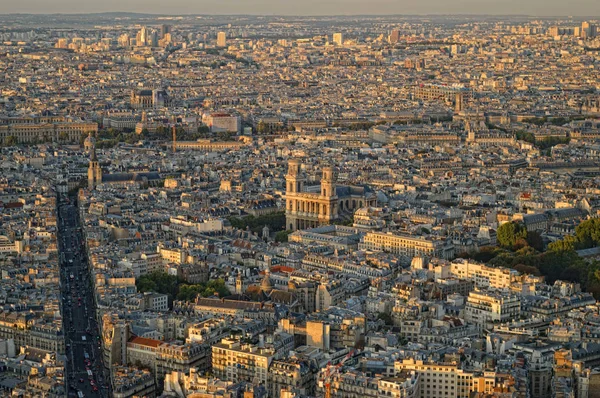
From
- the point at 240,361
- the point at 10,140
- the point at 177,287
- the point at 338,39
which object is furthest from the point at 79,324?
the point at 338,39

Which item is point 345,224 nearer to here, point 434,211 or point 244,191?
point 434,211

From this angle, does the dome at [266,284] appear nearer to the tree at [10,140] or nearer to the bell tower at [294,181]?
the bell tower at [294,181]

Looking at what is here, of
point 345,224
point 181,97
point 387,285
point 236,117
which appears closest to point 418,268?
point 387,285

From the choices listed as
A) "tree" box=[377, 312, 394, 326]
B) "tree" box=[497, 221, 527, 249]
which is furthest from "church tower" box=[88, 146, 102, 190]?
"tree" box=[377, 312, 394, 326]

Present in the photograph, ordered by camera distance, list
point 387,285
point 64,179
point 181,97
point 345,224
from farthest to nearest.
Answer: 1. point 181,97
2. point 64,179
3. point 345,224
4. point 387,285

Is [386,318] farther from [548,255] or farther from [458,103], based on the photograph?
[458,103]

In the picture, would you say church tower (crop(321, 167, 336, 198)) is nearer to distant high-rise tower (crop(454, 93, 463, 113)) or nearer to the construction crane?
the construction crane
